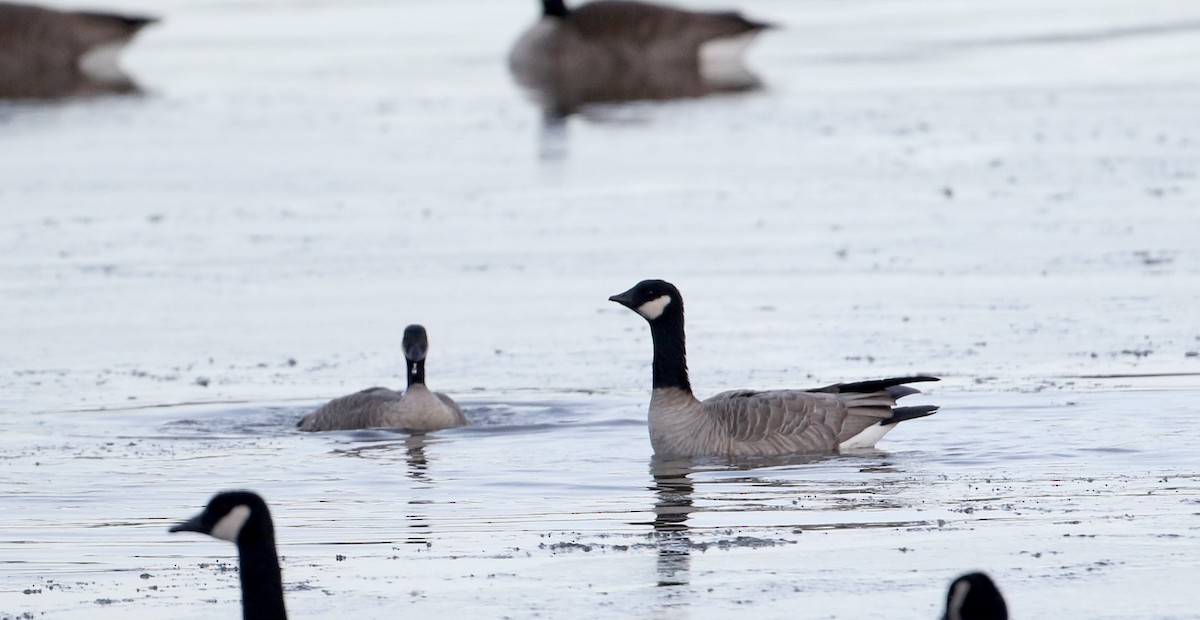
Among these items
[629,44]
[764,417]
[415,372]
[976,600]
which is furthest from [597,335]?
[629,44]

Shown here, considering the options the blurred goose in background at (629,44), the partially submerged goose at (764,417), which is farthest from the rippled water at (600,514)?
the blurred goose in background at (629,44)

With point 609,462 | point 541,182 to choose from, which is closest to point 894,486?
point 609,462

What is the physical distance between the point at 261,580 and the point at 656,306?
16.6ft

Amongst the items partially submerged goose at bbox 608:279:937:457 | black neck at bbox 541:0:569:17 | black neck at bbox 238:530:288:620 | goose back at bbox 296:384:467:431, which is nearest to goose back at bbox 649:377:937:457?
partially submerged goose at bbox 608:279:937:457

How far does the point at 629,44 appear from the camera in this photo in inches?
1315

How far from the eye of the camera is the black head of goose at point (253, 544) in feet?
20.2

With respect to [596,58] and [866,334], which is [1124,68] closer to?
[596,58]

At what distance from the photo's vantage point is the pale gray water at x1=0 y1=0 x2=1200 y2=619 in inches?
311

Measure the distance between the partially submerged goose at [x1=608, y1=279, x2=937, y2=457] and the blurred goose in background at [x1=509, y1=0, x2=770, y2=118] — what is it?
2108cm

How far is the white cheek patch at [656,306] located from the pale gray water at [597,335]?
30.6 inches

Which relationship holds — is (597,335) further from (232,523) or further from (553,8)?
(553,8)

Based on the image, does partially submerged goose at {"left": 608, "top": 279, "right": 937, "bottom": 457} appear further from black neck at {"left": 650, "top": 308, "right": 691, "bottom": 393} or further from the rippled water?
the rippled water

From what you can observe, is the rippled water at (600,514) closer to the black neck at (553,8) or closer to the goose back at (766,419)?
the goose back at (766,419)

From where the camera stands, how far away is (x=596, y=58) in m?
33.1
